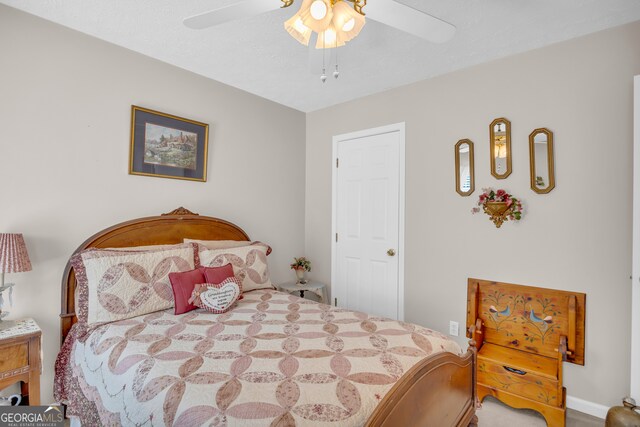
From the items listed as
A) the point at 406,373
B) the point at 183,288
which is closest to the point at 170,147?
the point at 183,288

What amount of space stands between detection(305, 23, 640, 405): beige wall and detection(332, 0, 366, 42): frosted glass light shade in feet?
5.54

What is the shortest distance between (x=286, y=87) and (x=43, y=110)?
190cm

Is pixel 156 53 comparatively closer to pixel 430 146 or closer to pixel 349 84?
pixel 349 84

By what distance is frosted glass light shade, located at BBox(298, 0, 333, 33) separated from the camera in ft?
4.61

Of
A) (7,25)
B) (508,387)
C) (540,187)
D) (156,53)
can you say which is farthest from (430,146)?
(7,25)

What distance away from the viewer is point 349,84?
3156mm

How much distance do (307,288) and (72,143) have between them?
2328 mm

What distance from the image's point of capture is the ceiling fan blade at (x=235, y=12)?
1.46 m

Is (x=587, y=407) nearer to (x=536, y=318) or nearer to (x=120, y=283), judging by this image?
(x=536, y=318)

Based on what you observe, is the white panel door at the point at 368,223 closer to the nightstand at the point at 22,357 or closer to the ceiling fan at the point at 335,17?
the ceiling fan at the point at 335,17

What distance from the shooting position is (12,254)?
1843 mm

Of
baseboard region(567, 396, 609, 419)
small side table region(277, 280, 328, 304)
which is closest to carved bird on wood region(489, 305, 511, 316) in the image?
baseboard region(567, 396, 609, 419)

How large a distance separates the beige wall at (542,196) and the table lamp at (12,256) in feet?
9.22

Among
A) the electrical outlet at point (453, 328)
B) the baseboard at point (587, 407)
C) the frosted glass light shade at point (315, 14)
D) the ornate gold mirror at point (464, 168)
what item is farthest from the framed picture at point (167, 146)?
the baseboard at point (587, 407)
